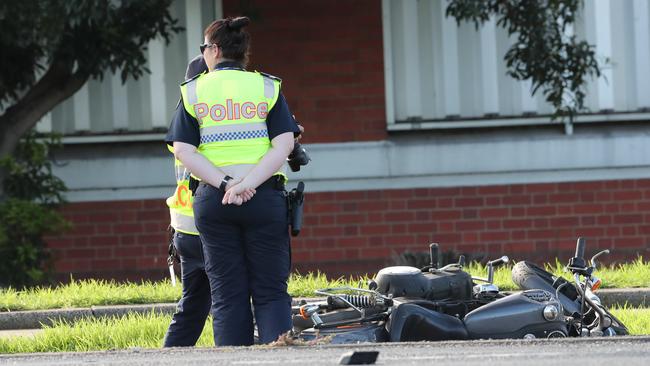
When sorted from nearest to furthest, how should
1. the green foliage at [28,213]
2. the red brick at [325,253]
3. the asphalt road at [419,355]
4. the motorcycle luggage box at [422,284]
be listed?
the asphalt road at [419,355]
the motorcycle luggage box at [422,284]
the green foliage at [28,213]
the red brick at [325,253]

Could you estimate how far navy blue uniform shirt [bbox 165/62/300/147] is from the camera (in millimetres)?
6383

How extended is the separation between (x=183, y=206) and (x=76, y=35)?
4963 mm

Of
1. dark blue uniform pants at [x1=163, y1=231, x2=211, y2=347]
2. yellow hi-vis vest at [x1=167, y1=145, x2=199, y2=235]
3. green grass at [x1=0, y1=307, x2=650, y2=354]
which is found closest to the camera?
yellow hi-vis vest at [x1=167, y1=145, x2=199, y2=235]

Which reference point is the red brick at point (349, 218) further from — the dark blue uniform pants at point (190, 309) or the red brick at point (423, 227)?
the dark blue uniform pants at point (190, 309)

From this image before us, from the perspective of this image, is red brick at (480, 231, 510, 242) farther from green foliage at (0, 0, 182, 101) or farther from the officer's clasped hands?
the officer's clasped hands

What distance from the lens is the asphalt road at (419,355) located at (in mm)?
5383

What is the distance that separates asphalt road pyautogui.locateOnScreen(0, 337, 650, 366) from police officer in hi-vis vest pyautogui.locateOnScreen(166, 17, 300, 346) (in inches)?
22.3

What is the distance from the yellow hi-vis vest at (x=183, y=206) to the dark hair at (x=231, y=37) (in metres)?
0.58

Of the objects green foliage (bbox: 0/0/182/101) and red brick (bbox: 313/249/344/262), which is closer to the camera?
green foliage (bbox: 0/0/182/101)

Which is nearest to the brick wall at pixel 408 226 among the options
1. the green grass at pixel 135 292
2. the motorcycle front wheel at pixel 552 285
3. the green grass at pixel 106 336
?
the green grass at pixel 135 292

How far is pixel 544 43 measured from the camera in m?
11.4

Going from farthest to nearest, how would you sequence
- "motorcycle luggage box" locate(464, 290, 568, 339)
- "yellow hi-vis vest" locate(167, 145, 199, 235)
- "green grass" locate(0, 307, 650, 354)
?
"green grass" locate(0, 307, 650, 354) < "yellow hi-vis vest" locate(167, 145, 199, 235) < "motorcycle luggage box" locate(464, 290, 568, 339)

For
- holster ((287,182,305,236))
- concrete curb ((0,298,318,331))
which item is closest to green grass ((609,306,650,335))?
holster ((287,182,305,236))

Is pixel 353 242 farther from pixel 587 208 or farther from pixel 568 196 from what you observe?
pixel 587 208
